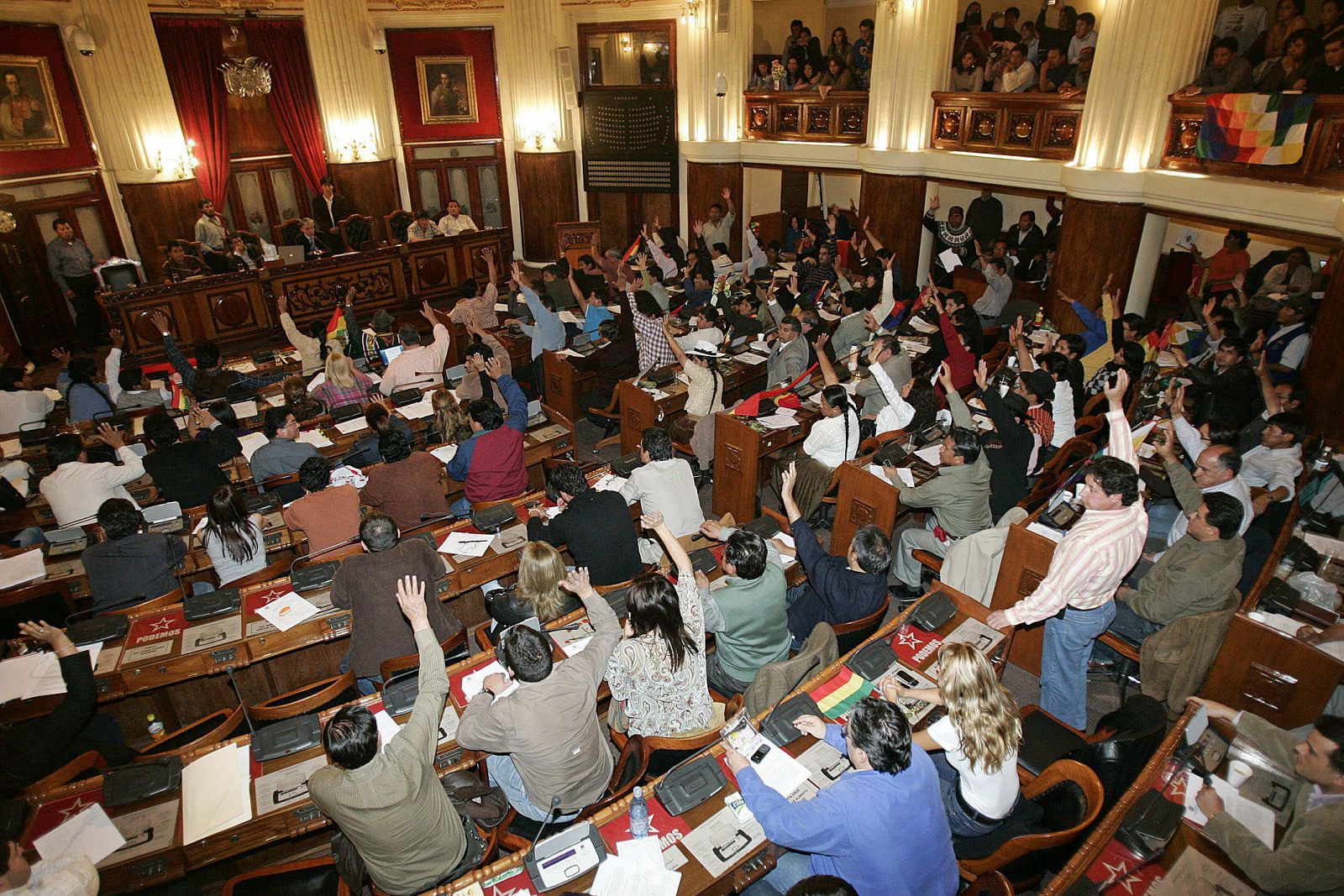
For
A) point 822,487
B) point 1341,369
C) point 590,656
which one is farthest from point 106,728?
point 1341,369

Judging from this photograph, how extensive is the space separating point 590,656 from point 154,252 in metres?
12.3

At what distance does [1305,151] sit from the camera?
6883 millimetres

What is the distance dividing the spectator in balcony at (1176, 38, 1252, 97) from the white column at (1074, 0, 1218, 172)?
0.29m

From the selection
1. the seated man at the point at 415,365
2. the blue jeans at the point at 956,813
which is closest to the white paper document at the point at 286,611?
the seated man at the point at 415,365

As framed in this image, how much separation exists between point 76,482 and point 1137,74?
36.0 ft

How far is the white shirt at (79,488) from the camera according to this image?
5480 millimetres

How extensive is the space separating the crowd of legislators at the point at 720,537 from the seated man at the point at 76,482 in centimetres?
2

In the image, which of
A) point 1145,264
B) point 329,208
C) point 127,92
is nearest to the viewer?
point 1145,264

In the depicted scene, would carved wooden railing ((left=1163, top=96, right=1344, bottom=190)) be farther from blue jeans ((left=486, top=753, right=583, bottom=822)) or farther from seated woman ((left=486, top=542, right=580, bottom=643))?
blue jeans ((left=486, top=753, right=583, bottom=822))

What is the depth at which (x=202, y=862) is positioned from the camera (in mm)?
3318

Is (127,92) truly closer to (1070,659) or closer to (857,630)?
(857,630)

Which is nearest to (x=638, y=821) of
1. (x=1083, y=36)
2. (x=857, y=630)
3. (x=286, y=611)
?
(x=857, y=630)

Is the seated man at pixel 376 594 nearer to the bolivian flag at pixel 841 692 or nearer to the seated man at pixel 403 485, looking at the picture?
the seated man at pixel 403 485

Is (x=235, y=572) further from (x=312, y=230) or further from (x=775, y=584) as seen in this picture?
(x=312, y=230)
